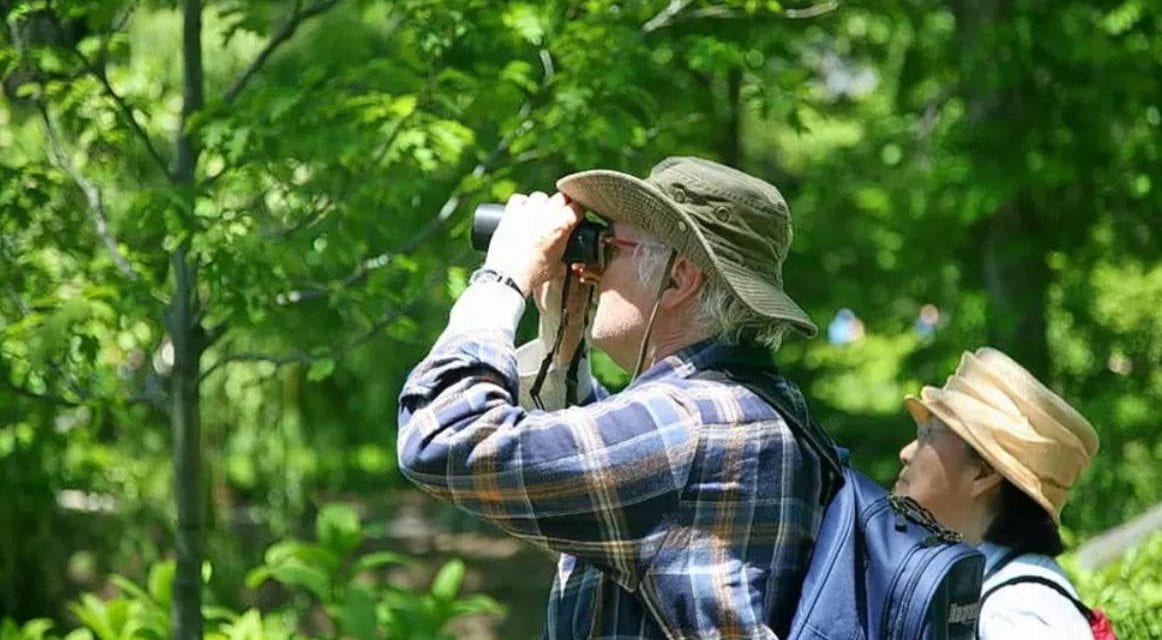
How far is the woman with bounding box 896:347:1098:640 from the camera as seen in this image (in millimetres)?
3660

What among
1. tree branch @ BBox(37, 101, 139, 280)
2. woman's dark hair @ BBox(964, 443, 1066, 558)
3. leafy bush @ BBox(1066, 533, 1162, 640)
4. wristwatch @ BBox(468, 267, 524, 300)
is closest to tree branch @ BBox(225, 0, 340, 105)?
tree branch @ BBox(37, 101, 139, 280)

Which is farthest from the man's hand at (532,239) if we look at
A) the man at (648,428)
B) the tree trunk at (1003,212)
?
the tree trunk at (1003,212)

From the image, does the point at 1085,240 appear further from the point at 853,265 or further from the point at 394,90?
the point at 394,90

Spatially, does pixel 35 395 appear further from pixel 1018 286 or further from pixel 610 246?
pixel 1018 286

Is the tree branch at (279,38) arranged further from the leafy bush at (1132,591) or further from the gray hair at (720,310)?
the leafy bush at (1132,591)

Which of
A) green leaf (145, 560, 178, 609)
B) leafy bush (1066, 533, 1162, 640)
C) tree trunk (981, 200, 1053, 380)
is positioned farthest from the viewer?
tree trunk (981, 200, 1053, 380)

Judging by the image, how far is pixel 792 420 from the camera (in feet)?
8.59

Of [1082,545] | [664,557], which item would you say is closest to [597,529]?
[664,557]

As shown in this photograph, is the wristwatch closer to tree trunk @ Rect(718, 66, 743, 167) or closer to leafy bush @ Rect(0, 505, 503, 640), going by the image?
leafy bush @ Rect(0, 505, 503, 640)

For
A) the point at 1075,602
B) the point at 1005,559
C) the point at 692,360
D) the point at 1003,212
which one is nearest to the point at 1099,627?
the point at 1075,602

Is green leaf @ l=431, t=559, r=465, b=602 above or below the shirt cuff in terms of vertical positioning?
below

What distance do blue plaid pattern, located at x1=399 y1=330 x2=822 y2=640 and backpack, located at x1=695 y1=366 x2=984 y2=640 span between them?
48 millimetres

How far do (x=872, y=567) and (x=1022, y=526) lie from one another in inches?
47.1

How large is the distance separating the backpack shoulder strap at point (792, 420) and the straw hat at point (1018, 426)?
3.55 ft
